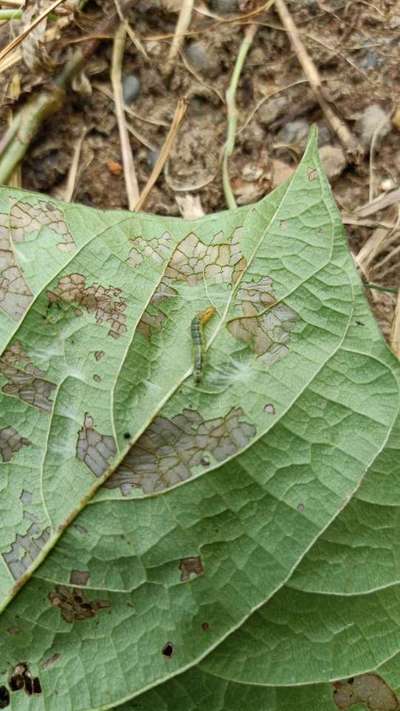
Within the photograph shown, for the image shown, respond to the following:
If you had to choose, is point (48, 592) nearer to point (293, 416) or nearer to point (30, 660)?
point (30, 660)

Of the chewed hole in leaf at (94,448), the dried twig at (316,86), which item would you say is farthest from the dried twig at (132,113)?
the chewed hole in leaf at (94,448)

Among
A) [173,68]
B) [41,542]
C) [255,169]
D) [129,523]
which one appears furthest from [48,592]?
[173,68]

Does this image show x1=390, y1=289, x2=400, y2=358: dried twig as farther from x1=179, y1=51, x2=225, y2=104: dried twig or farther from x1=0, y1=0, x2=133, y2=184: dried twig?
x1=0, y1=0, x2=133, y2=184: dried twig

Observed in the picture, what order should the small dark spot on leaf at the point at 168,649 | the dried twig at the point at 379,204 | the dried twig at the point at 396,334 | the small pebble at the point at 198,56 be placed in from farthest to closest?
the small pebble at the point at 198,56
the dried twig at the point at 379,204
the dried twig at the point at 396,334
the small dark spot on leaf at the point at 168,649

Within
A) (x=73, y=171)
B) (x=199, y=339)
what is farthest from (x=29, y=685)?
(x=73, y=171)

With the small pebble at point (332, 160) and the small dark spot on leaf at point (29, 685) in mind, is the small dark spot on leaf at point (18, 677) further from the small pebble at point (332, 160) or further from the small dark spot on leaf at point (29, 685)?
the small pebble at point (332, 160)

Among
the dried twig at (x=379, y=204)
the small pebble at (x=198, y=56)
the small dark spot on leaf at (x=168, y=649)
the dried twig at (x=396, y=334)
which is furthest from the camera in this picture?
the small pebble at (x=198, y=56)
